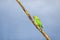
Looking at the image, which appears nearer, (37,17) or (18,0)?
(18,0)

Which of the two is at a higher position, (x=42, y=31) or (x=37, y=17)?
(x=37, y=17)

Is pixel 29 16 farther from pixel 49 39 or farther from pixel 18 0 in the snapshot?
pixel 49 39

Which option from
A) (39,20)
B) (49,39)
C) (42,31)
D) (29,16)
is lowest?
(49,39)

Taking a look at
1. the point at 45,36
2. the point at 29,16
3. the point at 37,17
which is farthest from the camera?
the point at 37,17

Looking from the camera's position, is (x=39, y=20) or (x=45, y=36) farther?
(x=39, y=20)

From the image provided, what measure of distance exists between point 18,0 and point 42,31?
0.71 metres

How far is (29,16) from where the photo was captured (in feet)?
6.00

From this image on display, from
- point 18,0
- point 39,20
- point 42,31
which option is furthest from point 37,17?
point 18,0

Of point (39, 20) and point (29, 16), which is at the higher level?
point (39, 20)

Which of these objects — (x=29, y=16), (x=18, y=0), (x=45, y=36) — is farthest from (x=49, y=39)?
(x=18, y=0)

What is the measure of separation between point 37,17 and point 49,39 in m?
0.59

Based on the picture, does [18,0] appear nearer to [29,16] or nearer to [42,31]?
[29,16]

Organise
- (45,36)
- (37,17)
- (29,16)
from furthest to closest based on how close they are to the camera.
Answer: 1. (37,17)
2. (45,36)
3. (29,16)

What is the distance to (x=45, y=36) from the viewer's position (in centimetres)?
195
